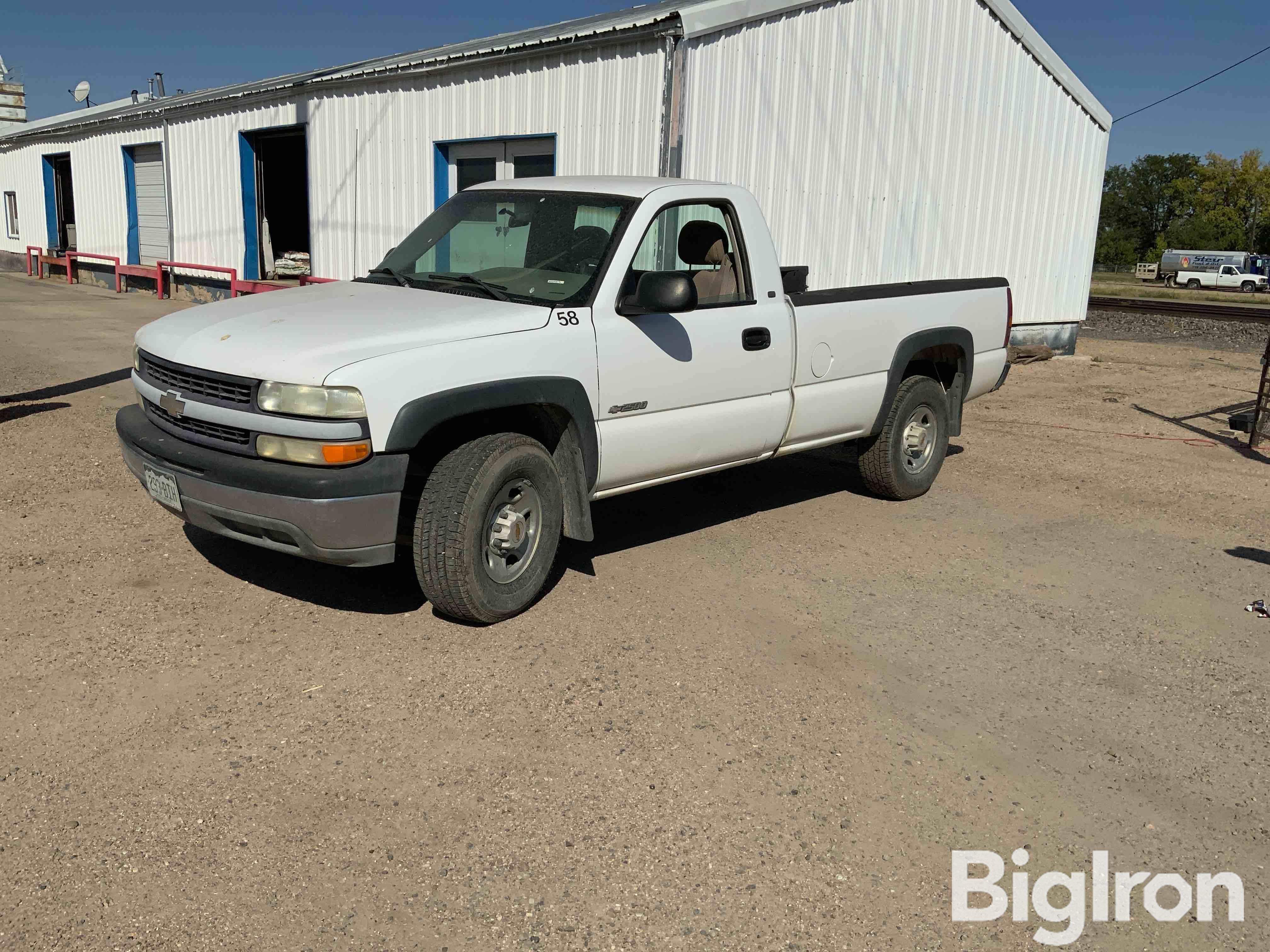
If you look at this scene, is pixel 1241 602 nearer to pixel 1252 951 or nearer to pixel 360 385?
pixel 1252 951

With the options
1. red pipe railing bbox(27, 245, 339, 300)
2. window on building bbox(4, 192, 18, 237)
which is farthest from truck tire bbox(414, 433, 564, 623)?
window on building bbox(4, 192, 18, 237)

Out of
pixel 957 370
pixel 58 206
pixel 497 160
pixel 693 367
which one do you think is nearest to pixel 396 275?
pixel 693 367

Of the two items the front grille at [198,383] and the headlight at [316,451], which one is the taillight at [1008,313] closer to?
the headlight at [316,451]

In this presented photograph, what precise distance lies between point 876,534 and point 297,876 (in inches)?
171

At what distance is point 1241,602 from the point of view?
→ 5629mm

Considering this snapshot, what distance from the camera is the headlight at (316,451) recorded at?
13.7ft

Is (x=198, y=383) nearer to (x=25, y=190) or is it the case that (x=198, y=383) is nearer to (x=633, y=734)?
(x=633, y=734)

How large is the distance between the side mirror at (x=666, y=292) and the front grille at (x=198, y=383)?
1.76m

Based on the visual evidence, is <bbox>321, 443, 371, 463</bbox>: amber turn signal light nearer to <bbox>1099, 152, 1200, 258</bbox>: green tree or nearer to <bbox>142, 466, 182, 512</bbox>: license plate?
<bbox>142, 466, 182, 512</bbox>: license plate

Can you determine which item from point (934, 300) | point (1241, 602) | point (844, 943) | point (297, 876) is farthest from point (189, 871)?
point (934, 300)

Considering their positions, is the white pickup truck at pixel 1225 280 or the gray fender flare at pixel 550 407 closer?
the gray fender flare at pixel 550 407

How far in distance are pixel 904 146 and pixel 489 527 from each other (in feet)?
34.7

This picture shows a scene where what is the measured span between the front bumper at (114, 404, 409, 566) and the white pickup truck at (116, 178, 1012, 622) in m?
0.01

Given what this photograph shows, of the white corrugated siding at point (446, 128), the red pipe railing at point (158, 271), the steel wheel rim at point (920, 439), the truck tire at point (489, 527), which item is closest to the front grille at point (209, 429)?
the truck tire at point (489, 527)
